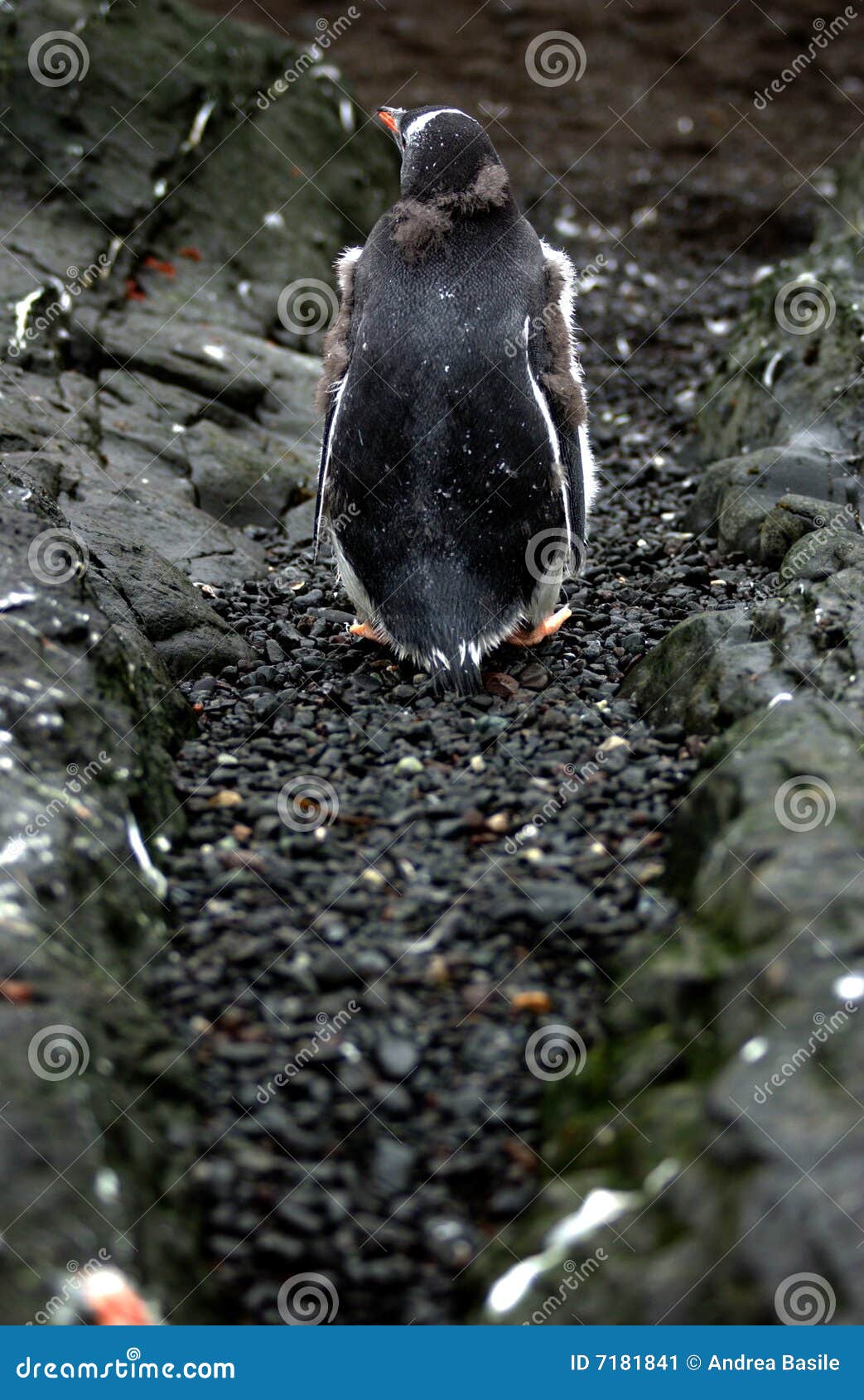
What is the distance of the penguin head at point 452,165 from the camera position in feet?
12.6

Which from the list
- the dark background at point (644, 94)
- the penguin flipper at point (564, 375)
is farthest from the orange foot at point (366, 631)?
the dark background at point (644, 94)

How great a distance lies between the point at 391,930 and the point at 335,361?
1.89 meters

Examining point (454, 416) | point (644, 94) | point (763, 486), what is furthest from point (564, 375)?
point (644, 94)

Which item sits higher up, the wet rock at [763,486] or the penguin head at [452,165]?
the wet rock at [763,486]

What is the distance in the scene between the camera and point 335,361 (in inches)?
159

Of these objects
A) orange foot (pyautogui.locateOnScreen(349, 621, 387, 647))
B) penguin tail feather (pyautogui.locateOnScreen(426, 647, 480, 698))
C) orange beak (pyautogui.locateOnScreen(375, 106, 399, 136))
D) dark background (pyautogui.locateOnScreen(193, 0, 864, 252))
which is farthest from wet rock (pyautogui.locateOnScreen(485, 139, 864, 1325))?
dark background (pyautogui.locateOnScreen(193, 0, 864, 252))

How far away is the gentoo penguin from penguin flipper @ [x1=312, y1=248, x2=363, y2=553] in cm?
2

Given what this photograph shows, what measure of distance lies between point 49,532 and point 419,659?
3.54 ft

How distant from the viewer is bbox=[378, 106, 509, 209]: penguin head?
12.6ft

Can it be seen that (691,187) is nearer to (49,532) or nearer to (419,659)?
(419,659)

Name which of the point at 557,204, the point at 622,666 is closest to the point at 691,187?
the point at 557,204

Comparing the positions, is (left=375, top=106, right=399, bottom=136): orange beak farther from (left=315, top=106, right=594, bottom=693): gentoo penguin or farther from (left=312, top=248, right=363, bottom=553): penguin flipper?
(left=312, top=248, right=363, bottom=553): penguin flipper

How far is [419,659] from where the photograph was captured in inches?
154

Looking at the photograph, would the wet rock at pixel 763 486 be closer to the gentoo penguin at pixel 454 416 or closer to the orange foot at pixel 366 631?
the gentoo penguin at pixel 454 416
